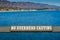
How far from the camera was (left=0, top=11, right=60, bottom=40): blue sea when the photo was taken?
1.22 metres

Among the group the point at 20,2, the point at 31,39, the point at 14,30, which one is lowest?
the point at 31,39

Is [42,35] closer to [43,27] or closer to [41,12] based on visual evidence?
[43,27]

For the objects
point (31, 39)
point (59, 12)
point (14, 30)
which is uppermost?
point (59, 12)

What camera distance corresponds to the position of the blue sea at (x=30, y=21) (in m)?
1.22

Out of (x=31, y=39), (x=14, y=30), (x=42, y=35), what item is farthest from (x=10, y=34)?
(x=42, y=35)

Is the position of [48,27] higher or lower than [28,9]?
lower

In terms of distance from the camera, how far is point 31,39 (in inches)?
49.1

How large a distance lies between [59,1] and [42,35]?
388 mm

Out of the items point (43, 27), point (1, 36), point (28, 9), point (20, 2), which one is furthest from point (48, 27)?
point (1, 36)

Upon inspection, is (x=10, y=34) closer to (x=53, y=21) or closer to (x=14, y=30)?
(x=14, y=30)

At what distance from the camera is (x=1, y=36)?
A: 1263mm

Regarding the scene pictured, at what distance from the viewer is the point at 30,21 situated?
48.9 inches

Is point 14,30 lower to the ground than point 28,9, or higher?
lower

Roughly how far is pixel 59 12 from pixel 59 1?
0.12 m
